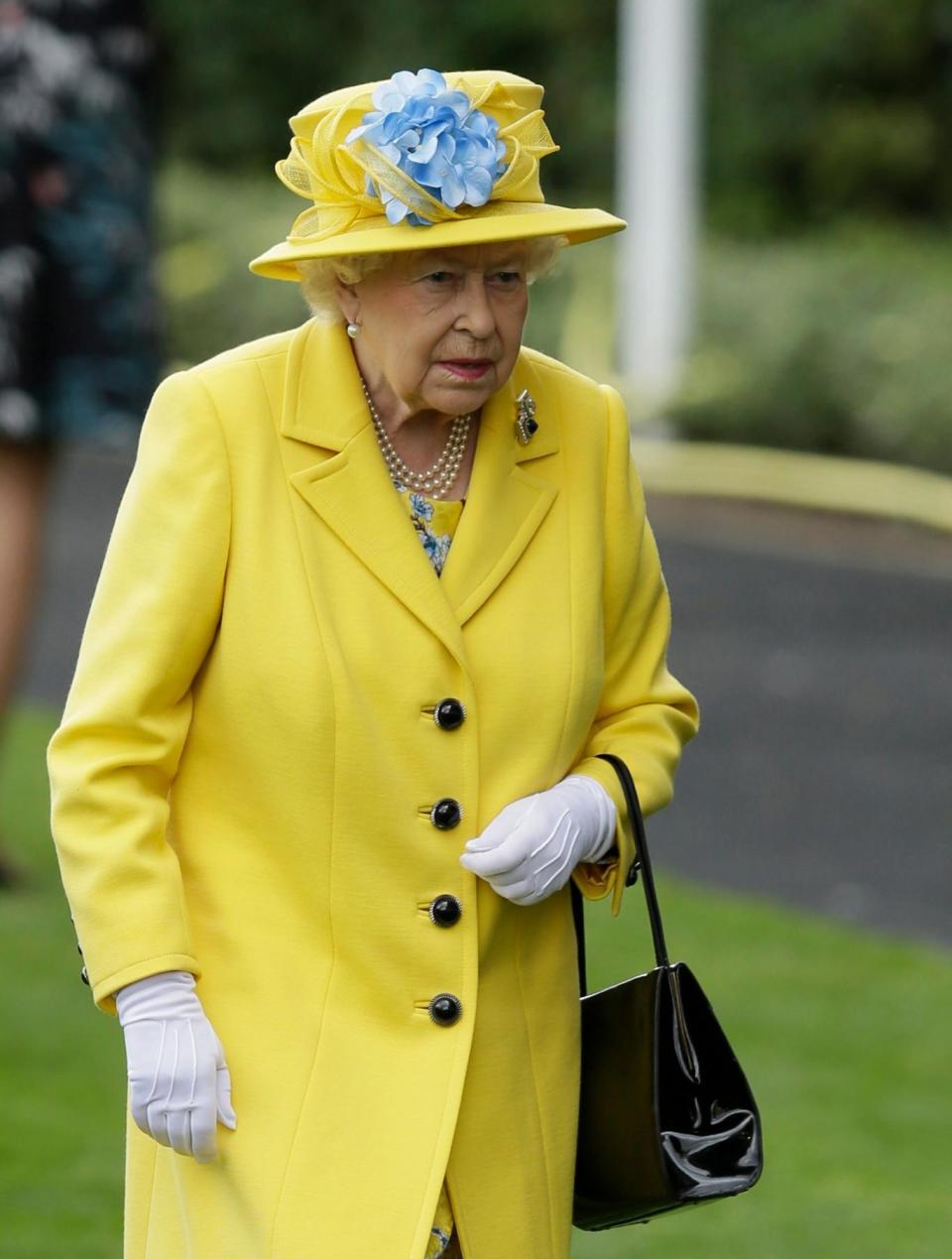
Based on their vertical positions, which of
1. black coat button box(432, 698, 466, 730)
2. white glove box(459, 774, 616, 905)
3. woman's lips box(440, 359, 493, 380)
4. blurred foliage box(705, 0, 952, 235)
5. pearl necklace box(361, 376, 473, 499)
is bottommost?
blurred foliage box(705, 0, 952, 235)

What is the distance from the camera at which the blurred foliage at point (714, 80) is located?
21.3 metres

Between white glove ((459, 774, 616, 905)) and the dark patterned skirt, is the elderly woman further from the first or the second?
the dark patterned skirt

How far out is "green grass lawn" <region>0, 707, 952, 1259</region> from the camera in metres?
4.65

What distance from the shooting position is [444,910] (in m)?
2.82

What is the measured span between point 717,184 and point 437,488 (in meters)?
19.8

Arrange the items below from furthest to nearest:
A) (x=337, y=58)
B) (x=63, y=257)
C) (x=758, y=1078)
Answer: (x=337, y=58)
(x=63, y=257)
(x=758, y=1078)

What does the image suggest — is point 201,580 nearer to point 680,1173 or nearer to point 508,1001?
point 508,1001

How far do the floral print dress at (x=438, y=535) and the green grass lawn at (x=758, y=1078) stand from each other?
1.71 meters

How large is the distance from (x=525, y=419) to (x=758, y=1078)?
2743mm

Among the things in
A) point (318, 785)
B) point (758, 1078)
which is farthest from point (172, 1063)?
point (758, 1078)

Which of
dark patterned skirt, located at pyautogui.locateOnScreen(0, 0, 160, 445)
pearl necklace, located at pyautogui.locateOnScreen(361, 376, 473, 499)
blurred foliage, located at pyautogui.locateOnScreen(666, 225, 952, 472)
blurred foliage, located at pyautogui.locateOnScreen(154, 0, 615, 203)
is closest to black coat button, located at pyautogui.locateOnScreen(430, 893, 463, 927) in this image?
pearl necklace, located at pyautogui.locateOnScreen(361, 376, 473, 499)

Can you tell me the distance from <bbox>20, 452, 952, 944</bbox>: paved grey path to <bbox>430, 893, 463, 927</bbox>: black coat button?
3704 millimetres

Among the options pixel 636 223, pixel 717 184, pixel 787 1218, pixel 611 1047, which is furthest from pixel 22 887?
pixel 717 184

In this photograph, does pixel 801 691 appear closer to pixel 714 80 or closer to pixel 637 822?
pixel 637 822
